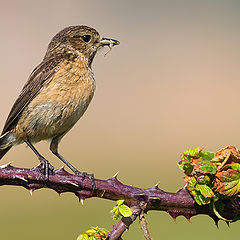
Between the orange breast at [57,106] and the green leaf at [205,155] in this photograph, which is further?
the orange breast at [57,106]

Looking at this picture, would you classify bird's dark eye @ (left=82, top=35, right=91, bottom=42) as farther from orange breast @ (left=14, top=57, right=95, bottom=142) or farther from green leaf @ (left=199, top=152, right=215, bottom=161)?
green leaf @ (left=199, top=152, right=215, bottom=161)

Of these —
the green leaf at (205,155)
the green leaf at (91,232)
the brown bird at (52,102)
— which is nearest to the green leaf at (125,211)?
the green leaf at (91,232)

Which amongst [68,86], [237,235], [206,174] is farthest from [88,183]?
[237,235]

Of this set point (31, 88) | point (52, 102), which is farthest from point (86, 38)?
point (52, 102)

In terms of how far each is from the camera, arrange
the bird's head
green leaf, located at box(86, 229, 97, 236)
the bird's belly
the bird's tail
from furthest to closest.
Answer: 1. the bird's head
2. the bird's tail
3. the bird's belly
4. green leaf, located at box(86, 229, 97, 236)

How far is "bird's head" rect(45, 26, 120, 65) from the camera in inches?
190

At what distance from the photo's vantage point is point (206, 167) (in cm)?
185

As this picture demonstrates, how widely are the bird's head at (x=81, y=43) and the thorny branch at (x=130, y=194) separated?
2798 mm

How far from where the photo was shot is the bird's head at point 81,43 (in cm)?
483

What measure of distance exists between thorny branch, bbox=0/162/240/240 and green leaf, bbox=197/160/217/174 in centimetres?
17

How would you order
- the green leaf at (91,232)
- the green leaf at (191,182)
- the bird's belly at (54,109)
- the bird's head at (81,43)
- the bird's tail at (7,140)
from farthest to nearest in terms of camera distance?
the bird's head at (81,43) < the bird's tail at (7,140) < the bird's belly at (54,109) < the green leaf at (191,182) < the green leaf at (91,232)

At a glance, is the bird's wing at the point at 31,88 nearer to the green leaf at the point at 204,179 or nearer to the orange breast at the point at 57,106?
the orange breast at the point at 57,106

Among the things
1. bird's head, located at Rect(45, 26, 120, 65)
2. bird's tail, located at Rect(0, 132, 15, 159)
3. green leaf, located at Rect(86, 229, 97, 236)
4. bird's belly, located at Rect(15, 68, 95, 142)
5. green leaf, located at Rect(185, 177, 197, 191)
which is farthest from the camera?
bird's head, located at Rect(45, 26, 120, 65)

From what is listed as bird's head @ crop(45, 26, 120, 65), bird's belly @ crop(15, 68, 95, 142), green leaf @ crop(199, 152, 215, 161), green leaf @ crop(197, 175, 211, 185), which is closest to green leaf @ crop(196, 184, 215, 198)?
green leaf @ crop(197, 175, 211, 185)
